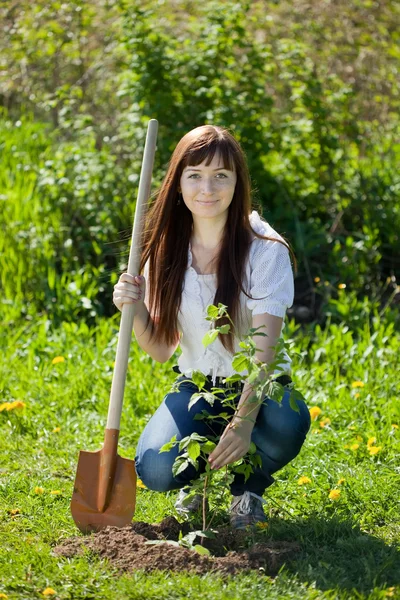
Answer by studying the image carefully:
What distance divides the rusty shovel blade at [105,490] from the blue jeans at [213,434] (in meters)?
0.08

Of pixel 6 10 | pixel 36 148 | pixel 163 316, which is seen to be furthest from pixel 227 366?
pixel 6 10

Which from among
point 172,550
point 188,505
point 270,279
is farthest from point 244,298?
point 172,550

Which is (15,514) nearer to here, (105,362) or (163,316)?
(163,316)

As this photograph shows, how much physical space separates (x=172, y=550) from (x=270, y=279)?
800 mm

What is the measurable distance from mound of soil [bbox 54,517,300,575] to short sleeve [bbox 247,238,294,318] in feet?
2.08

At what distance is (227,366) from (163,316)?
0.83ft

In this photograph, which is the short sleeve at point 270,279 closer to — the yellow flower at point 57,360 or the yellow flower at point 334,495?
the yellow flower at point 334,495

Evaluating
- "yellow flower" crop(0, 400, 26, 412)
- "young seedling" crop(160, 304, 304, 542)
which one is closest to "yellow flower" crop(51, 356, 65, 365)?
→ "yellow flower" crop(0, 400, 26, 412)

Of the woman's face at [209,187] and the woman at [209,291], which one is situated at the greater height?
the woman's face at [209,187]

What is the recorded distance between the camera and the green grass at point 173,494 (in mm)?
2346

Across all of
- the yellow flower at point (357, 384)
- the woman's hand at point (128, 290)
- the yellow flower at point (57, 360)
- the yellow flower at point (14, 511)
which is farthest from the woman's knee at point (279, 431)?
the yellow flower at point (57, 360)

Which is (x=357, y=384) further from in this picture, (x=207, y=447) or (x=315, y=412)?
(x=207, y=447)

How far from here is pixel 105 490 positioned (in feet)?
9.00

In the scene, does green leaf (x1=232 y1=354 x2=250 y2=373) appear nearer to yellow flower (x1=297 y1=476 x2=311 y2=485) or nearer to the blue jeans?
the blue jeans
